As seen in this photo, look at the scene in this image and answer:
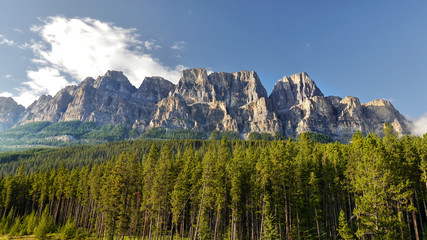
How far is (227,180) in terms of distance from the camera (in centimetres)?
4012

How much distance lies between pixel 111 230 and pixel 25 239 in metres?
22.6

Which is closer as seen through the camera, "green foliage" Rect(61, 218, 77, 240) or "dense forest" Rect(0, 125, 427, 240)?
"dense forest" Rect(0, 125, 427, 240)

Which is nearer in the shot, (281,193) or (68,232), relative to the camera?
(281,193)

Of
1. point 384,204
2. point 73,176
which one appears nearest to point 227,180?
point 384,204

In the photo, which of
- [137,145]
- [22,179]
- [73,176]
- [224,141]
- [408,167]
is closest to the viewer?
[408,167]

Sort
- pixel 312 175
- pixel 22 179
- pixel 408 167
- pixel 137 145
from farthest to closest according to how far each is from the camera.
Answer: pixel 137 145, pixel 22 179, pixel 312 175, pixel 408 167

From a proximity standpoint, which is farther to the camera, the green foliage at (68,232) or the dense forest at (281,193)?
the green foliage at (68,232)

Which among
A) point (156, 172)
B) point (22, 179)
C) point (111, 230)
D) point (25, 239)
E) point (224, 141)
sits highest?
point (224, 141)

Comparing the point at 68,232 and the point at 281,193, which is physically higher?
the point at 281,193

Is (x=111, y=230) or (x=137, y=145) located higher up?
(x=137, y=145)

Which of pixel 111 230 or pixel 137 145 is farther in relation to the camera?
pixel 137 145

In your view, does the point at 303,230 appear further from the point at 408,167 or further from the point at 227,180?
the point at 408,167

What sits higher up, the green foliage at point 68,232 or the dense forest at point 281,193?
the dense forest at point 281,193

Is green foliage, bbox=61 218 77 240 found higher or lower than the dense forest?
lower
